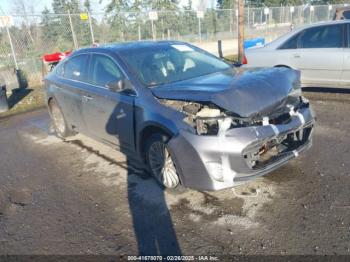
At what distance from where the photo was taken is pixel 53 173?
4.86m

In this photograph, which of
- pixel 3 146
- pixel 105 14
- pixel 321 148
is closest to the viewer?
pixel 321 148

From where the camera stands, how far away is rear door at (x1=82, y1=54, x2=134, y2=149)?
4.16 meters

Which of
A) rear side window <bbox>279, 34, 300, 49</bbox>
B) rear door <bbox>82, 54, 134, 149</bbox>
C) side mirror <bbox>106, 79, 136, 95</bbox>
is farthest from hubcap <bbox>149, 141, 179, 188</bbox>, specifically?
rear side window <bbox>279, 34, 300, 49</bbox>

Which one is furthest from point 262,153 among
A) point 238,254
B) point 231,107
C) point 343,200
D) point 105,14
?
point 105,14

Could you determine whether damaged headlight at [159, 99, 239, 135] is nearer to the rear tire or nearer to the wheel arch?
the wheel arch

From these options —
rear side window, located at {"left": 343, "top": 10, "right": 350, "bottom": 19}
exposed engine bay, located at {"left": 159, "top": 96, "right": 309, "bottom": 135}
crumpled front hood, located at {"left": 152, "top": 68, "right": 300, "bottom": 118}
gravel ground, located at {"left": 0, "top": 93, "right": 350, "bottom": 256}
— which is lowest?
gravel ground, located at {"left": 0, "top": 93, "right": 350, "bottom": 256}

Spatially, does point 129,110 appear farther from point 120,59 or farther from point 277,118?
point 277,118

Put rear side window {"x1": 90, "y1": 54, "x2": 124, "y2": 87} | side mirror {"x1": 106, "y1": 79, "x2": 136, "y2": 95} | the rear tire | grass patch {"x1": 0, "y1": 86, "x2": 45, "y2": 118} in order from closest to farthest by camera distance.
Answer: side mirror {"x1": 106, "y1": 79, "x2": 136, "y2": 95}, rear side window {"x1": 90, "y1": 54, "x2": 124, "y2": 87}, the rear tire, grass patch {"x1": 0, "y1": 86, "x2": 45, "y2": 118}

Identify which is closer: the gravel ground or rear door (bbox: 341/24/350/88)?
the gravel ground

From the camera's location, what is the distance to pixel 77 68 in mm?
5297

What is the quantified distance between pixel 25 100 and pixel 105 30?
761 centimetres

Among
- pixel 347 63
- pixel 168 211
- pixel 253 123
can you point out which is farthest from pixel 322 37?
pixel 168 211

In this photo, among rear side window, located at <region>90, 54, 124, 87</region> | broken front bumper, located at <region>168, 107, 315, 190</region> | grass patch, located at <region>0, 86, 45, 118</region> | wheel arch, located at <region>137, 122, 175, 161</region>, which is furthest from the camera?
grass patch, located at <region>0, 86, 45, 118</region>

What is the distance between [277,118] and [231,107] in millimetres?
669
